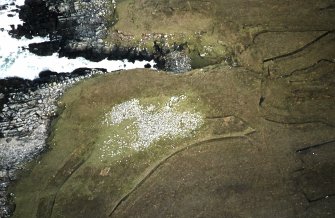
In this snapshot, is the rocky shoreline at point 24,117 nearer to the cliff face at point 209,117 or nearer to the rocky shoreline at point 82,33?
the cliff face at point 209,117

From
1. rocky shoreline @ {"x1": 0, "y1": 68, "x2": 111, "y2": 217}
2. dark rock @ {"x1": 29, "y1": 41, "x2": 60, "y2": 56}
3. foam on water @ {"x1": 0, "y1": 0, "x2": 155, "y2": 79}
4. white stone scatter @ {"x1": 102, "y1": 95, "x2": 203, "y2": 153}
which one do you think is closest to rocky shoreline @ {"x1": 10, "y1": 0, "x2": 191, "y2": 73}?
dark rock @ {"x1": 29, "y1": 41, "x2": 60, "y2": 56}

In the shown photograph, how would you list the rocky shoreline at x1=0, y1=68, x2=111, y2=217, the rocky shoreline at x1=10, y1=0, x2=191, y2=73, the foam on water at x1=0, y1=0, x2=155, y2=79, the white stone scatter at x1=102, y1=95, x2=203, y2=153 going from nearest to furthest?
the rocky shoreline at x1=0, y1=68, x2=111, y2=217 < the white stone scatter at x1=102, y1=95, x2=203, y2=153 < the foam on water at x1=0, y1=0, x2=155, y2=79 < the rocky shoreline at x1=10, y1=0, x2=191, y2=73

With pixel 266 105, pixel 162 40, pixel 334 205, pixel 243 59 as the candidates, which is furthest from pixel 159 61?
pixel 334 205

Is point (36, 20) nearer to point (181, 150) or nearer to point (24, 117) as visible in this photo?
point (24, 117)

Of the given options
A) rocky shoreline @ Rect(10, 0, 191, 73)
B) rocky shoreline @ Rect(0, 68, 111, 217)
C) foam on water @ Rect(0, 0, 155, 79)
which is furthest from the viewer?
rocky shoreline @ Rect(10, 0, 191, 73)

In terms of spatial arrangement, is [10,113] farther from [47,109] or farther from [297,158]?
[297,158]

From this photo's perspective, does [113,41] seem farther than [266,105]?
Yes

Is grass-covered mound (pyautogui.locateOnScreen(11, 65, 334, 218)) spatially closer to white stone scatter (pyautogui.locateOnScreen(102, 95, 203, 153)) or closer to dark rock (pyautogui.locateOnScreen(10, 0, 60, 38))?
white stone scatter (pyautogui.locateOnScreen(102, 95, 203, 153))
